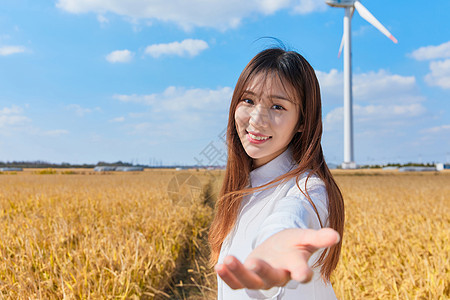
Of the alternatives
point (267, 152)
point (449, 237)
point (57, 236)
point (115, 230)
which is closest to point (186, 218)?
point (115, 230)

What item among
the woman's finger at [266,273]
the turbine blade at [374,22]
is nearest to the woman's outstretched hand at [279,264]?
the woman's finger at [266,273]

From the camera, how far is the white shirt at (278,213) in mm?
1108

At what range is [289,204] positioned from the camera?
112cm

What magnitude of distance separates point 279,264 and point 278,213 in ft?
0.92

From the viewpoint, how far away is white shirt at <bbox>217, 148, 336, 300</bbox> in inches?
43.6

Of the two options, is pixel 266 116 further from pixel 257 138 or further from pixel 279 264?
pixel 279 264

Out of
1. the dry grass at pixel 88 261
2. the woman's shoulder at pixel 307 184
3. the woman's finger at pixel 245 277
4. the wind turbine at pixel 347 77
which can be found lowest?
the dry grass at pixel 88 261

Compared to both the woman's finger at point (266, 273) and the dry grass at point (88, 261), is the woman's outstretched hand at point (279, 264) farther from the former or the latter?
the dry grass at point (88, 261)

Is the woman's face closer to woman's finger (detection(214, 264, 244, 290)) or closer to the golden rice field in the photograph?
woman's finger (detection(214, 264, 244, 290))

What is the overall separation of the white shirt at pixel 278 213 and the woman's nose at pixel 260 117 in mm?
206

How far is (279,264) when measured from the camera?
2.50 feet

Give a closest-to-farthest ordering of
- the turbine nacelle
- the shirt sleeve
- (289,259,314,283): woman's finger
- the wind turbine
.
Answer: (289,259,314,283): woman's finger → the shirt sleeve → the wind turbine → the turbine nacelle

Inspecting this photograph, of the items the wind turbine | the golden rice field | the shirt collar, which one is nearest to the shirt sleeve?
the shirt collar

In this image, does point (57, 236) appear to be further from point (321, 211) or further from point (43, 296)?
point (321, 211)
